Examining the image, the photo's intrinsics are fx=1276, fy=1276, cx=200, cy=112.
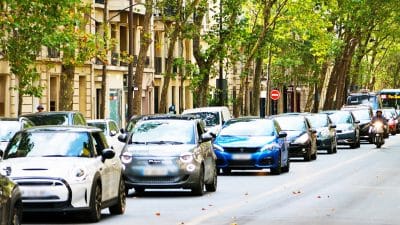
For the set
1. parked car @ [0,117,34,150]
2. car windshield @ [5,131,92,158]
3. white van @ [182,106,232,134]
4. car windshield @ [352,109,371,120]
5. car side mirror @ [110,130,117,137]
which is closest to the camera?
car windshield @ [5,131,92,158]

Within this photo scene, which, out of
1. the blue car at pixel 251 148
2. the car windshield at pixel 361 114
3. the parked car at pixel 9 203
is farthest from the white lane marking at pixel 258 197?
the car windshield at pixel 361 114

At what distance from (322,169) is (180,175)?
12.5m

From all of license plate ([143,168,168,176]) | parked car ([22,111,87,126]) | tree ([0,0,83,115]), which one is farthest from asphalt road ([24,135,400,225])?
tree ([0,0,83,115])

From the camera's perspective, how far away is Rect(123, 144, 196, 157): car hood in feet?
79.4

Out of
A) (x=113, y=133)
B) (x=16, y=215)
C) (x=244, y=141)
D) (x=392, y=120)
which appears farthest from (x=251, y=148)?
(x=392, y=120)

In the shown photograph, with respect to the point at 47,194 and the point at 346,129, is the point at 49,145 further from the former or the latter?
the point at 346,129

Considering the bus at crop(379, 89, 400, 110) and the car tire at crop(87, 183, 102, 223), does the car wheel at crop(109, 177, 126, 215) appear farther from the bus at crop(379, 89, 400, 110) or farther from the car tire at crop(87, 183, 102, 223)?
the bus at crop(379, 89, 400, 110)

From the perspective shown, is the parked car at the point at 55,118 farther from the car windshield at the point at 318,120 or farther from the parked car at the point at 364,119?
the parked car at the point at 364,119

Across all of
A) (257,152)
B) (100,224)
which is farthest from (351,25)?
(100,224)

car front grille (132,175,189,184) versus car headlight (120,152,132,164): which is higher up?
car headlight (120,152,132,164)

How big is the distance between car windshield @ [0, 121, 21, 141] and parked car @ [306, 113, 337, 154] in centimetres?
2162

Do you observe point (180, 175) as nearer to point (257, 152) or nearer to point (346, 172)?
point (257, 152)

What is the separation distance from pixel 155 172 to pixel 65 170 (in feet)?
21.1

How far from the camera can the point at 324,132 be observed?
4850cm
